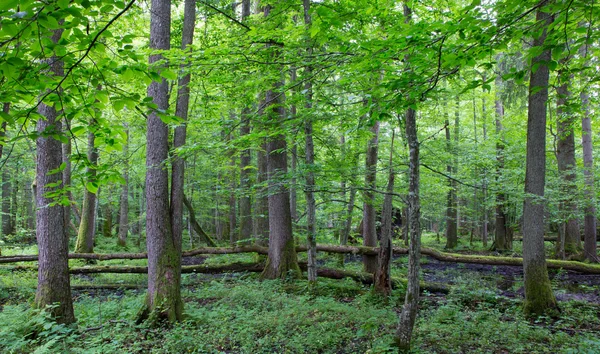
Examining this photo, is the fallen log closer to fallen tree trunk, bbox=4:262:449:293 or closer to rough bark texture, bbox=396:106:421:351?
fallen tree trunk, bbox=4:262:449:293

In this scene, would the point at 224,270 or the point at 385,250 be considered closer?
the point at 385,250

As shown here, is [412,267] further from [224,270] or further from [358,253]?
[224,270]

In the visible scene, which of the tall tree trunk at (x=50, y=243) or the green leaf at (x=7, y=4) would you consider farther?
the tall tree trunk at (x=50, y=243)

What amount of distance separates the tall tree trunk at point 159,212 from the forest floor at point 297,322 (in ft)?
1.46

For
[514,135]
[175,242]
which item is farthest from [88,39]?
[514,135]

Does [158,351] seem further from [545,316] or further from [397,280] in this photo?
[545,316]

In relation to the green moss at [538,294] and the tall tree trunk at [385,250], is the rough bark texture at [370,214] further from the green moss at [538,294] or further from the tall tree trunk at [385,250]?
the green moss at [538,294]

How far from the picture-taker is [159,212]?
6.28 meters

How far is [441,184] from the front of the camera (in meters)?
15.5

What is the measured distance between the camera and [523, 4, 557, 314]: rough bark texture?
7.14 m

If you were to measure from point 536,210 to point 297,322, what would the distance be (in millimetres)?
5368

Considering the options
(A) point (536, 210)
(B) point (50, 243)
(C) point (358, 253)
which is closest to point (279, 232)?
(C) point (358, 253)

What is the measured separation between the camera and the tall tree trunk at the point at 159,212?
20.5 feet

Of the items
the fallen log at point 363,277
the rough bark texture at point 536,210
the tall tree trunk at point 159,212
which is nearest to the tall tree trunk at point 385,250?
the fallen log at point 363,277
